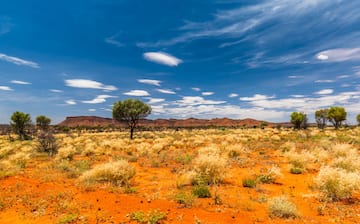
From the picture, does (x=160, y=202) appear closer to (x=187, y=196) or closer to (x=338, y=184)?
(x=187, y=196)

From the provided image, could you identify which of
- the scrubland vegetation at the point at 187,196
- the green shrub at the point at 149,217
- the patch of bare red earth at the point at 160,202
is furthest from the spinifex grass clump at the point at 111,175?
the green shrub at the point at 149,217

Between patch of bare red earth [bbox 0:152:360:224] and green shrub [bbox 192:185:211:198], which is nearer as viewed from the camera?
patch of bare red earth [bbox 0:152:360:224]

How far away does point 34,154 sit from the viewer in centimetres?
1988

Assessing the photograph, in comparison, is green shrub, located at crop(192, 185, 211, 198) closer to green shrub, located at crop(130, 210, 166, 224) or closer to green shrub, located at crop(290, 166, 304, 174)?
green shrub, located at crop(130, 210, 166, 224)

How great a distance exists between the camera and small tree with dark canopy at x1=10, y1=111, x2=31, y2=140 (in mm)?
40875

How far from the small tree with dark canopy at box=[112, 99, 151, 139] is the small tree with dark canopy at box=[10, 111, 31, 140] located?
1594 centimetres

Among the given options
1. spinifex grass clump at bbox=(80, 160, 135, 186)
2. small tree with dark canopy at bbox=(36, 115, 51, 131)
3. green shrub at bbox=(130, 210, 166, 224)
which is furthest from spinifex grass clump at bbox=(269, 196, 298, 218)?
small tree with dark canopy at bbox=(36, 115, 51, 131)

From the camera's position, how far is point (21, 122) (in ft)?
136

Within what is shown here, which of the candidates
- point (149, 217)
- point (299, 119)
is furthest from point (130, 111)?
point (299, 119)

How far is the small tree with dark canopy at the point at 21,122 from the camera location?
40.9m

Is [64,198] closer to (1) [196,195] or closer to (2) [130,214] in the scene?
(2) [130,214]

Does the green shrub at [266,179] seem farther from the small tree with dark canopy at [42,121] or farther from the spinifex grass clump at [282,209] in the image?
the small tree with dark canopy at [42,121]

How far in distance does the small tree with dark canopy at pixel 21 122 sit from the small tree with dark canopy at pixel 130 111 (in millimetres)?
15938

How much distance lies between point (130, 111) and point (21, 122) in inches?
785
